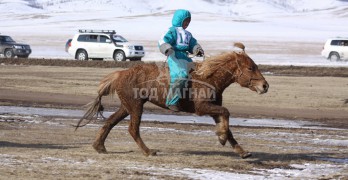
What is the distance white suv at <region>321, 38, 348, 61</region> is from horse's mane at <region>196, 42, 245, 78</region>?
37.9 metres

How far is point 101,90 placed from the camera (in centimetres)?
1188

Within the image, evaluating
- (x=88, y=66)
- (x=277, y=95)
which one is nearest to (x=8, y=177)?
(x=277, y=95)

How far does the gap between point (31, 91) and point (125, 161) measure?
51.8 feet

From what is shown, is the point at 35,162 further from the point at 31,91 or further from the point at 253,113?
the point at 31,91

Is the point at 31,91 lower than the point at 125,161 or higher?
lower

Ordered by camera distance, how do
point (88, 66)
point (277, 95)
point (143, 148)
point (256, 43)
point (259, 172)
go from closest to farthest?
point (259, 172) < point (143, 148) < point (277, 95) < point (88, 66) < point (256, 43)

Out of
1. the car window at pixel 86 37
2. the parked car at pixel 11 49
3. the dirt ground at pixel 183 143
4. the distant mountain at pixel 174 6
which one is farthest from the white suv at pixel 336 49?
the distant mountain at pixel 174 6

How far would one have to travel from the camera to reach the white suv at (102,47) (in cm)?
4381

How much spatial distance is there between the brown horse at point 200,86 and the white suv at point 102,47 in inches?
1262

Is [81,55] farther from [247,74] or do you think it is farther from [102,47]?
[247,74]

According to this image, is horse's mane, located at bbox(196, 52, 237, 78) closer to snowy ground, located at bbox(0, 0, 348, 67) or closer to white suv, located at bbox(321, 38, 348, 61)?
snowy ground, located at bbox(0, 0, 348, 67)

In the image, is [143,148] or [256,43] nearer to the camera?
[143,148]

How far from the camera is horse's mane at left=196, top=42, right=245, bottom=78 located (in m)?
11.2

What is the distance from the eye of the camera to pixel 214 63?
11.3m
